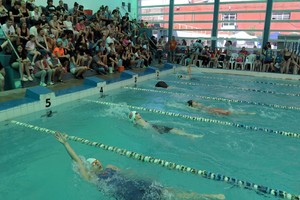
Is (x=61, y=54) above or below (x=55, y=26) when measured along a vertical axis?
below

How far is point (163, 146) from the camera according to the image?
455 centimetres

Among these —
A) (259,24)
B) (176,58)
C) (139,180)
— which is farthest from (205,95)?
(259,24)

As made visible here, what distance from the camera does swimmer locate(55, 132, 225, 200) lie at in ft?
9.14

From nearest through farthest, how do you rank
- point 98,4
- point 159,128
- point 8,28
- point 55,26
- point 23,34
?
point 159,128
point 8,28
point 23,34
point 55,26
point 98,4

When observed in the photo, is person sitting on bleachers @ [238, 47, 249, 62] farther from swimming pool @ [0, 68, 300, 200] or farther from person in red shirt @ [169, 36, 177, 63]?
swimming pool @ [0, 68, 300, 200]

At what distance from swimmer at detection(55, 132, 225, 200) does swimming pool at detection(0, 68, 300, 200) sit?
0.20 metres

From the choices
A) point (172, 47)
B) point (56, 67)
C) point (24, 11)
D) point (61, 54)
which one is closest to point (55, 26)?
point (24, 11)

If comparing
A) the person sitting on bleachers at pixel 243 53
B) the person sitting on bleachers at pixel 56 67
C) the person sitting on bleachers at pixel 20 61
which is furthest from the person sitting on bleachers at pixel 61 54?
the person sitting on bleachers at pixel 243 53

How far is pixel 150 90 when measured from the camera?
871 cm

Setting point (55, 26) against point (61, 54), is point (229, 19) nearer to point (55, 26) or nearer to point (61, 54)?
point (55, 26)

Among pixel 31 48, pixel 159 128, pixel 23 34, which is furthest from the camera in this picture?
pixel 23 34

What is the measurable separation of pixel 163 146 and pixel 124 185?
170 cm

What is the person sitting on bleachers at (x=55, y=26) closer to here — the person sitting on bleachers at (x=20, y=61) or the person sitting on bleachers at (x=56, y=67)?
the person sitting on bleachers at (x=56, y=67)

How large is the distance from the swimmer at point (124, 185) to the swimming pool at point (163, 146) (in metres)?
0.20
